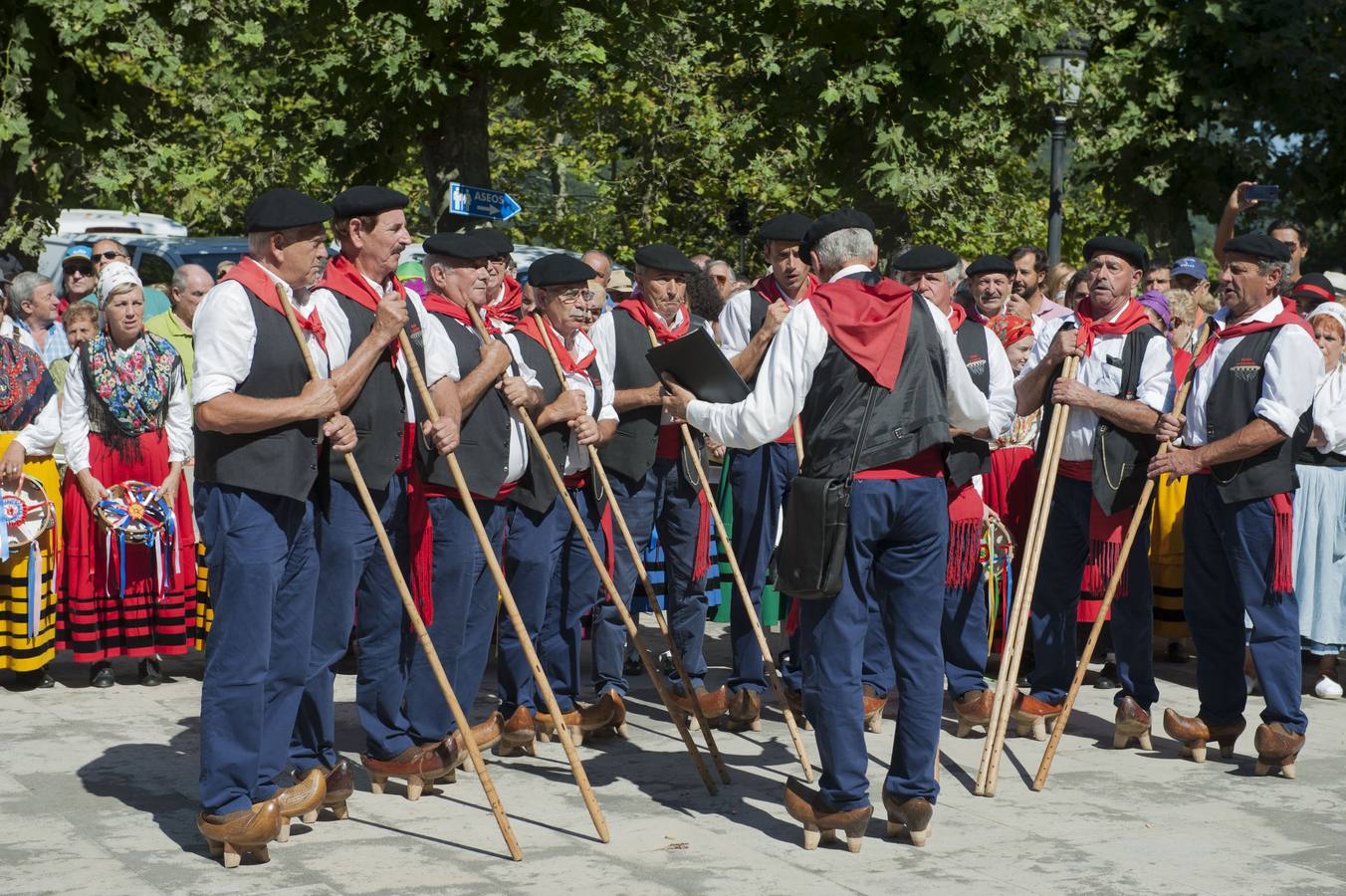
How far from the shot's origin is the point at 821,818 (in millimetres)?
6012

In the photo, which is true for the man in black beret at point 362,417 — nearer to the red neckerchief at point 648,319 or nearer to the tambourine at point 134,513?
the red neckerchief at point 648,319

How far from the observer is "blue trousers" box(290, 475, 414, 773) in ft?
20.2

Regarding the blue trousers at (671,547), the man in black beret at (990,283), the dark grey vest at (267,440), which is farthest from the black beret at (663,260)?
the dark grey vest at (267,440)

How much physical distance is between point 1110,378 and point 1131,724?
57.1 inches

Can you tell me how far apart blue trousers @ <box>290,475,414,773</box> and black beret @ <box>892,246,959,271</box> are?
240 cm

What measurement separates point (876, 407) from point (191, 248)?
503 inches

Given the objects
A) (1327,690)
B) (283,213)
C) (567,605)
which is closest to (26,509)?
(567,605)

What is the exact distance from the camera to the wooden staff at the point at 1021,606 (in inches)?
270

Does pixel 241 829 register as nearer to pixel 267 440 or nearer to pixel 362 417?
pixel 267 440

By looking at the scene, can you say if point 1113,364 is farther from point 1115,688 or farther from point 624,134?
point 624,134

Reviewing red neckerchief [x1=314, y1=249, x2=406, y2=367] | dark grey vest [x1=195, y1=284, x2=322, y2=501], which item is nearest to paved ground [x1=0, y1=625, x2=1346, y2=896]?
dark grey vest [x1=195, y1=284, x2=322, y2=501]

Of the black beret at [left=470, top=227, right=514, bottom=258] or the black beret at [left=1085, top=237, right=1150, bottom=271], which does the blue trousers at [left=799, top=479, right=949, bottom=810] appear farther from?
the black beret at [left=1085, top=237, right=1150, bottom=271]

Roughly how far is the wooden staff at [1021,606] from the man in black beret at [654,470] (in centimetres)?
136

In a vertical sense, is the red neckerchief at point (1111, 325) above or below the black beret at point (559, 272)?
below
